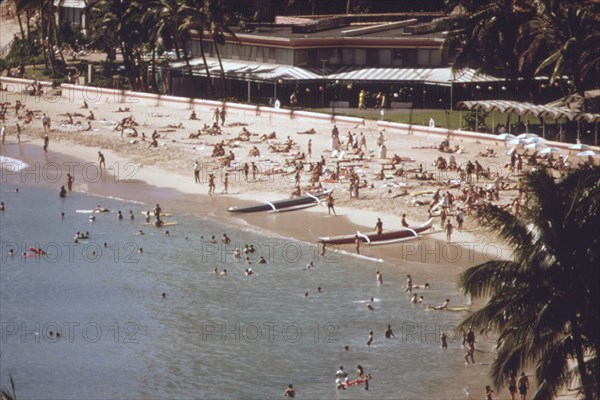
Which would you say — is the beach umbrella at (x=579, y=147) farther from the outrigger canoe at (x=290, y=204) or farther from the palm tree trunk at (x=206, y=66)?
the palm tree trunk at (x=206, y=66)

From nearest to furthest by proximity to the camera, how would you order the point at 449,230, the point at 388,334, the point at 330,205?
1. the point at 388,334
2. the point at 449,230
3. the point at 330,205

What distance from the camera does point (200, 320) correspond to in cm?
4506

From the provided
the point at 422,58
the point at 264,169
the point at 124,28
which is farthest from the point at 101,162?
the point at 422,58

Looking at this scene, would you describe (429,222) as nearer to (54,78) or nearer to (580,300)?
(580,300)

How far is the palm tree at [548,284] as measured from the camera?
2272cm

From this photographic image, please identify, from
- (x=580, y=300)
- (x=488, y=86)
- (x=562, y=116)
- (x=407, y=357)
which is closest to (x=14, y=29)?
(x=488, y=86)

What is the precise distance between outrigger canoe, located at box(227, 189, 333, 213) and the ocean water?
1.81 m

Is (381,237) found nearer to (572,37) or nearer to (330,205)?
(330,205)

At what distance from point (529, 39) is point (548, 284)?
50.3 meters

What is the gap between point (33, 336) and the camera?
44281 mm

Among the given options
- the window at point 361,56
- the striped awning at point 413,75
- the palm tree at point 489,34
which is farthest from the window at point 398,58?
the palm tree at point 489,34

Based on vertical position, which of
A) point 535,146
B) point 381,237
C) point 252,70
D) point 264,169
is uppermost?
point 252,70

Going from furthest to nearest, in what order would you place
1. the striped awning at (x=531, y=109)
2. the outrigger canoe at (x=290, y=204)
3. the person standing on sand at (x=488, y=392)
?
the striped awning at (x=531, y=109), the outrigger canoe at (x=290, y=204), the person standing on sand at (x=488, y=392)

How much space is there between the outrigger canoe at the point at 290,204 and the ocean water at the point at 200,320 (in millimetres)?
1815
